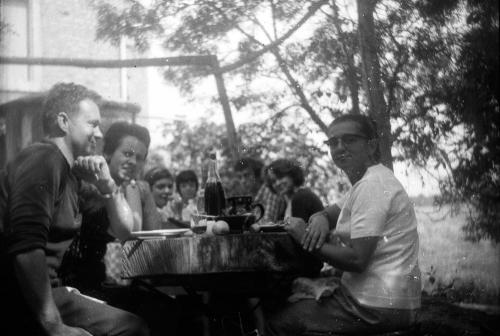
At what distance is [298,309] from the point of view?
195cm

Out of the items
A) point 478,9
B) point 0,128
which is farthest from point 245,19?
point 0,128

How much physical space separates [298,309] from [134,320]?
60cm

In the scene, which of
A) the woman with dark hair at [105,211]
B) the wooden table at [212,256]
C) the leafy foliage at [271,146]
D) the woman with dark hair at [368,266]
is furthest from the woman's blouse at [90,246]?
the leafy foliage at [271,146]

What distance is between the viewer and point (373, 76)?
2957mm

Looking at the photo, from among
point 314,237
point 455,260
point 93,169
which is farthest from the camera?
point 455,260

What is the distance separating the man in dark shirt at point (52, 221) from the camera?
61.9 inches

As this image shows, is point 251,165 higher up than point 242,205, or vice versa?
point 251,165

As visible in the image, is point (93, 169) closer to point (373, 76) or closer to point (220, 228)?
point (220, 228)

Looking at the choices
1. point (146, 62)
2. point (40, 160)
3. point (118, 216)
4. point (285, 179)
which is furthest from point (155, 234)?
point (285, 179)

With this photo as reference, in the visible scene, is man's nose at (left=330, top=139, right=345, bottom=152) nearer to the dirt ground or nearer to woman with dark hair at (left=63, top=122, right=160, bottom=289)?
the dirt ground

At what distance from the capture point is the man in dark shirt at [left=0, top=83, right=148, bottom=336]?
61.9 inches

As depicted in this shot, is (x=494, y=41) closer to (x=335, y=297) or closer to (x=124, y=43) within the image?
(x=335, y=297)

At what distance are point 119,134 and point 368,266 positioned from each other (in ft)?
5.04

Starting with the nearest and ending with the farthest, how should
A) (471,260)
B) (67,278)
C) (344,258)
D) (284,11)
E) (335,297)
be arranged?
(344,258)
(335,297)
(67,278)
(471,260)
(284,11)
